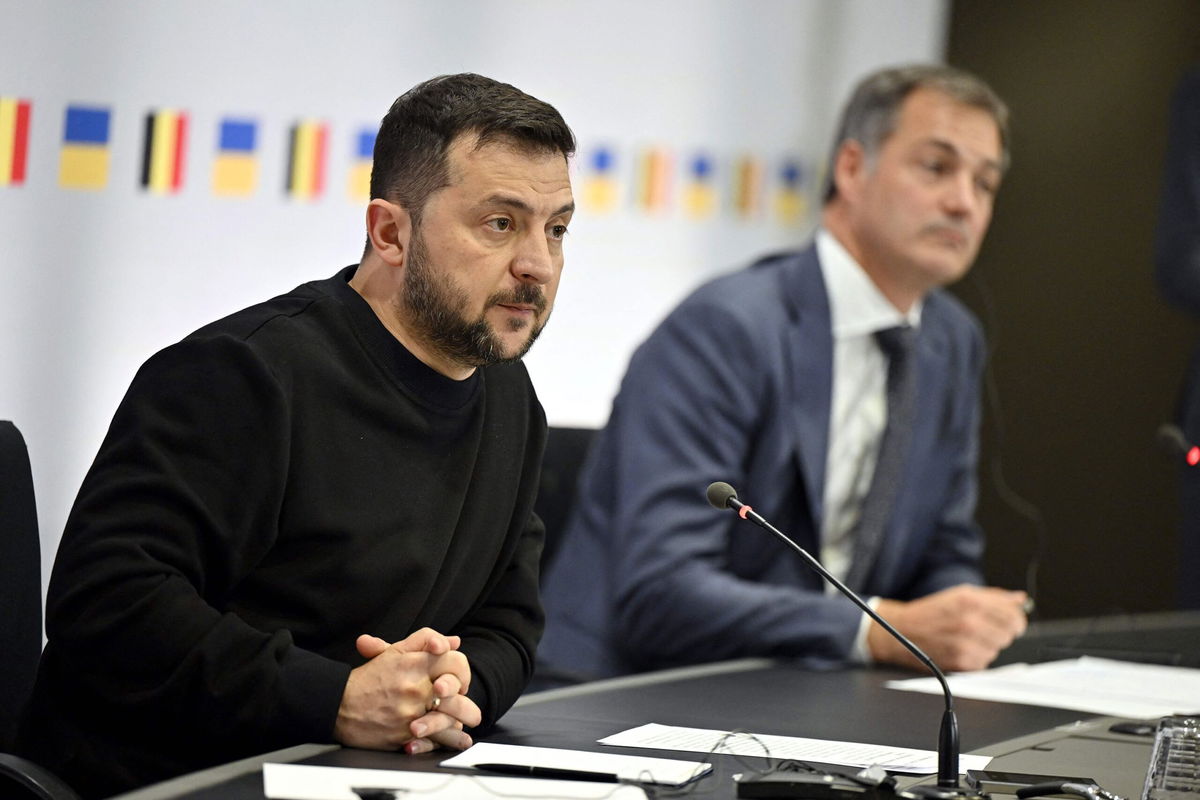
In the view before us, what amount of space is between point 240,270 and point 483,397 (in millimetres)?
1062

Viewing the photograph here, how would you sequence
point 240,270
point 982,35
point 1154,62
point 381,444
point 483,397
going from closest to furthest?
point 381,444
point 483,397
point 240,270
point 1154,62
point 982,35

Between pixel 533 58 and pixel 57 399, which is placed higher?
pixel 533 58

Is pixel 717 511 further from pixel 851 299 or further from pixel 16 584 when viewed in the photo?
pixel 16 584

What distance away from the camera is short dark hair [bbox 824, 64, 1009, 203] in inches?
113

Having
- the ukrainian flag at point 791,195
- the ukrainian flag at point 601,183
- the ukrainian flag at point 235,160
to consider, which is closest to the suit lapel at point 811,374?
the ukrainian flag at point 235,160

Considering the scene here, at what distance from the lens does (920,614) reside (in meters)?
2.41

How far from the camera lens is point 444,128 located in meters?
1.61

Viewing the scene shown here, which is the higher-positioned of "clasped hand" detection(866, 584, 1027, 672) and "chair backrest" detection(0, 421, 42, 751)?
"chair backrest" detection(0, 421, 42, 751)

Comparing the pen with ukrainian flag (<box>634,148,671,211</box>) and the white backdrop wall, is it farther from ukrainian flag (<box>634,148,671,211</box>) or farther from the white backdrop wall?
ukrainian flag (<box>634,148,671,211</box>)

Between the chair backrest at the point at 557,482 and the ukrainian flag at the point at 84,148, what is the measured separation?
0.89m

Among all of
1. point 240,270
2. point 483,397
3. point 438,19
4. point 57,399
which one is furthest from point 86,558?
point 438,19

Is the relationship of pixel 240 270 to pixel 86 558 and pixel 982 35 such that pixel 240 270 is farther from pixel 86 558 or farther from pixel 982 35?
pixel 982 35

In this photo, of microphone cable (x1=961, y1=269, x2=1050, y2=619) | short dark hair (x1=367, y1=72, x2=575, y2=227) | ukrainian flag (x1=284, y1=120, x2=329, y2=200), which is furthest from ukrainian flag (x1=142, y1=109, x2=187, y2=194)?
microphone cable (x1=961, y1=269, x2=1050, y2=619)

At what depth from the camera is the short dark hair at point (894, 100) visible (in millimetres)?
2873
